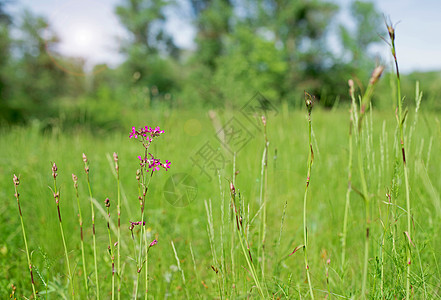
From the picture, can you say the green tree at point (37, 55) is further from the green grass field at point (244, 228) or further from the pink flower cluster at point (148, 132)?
the pink flower cluster at point (148, 132)

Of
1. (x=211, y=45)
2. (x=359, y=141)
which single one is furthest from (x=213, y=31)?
(x=359, y=141)

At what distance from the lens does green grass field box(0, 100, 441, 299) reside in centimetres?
84

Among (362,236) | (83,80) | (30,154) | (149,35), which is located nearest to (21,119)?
(30,154)

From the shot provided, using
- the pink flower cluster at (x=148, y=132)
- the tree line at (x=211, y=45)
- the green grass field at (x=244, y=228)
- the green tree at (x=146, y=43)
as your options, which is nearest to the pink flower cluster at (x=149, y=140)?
the pink flower cluster at (x=148, y=132)

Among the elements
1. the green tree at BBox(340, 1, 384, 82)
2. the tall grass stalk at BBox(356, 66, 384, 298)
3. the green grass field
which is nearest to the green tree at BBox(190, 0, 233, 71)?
the green tree at BBox(340, 1, 384, 82)

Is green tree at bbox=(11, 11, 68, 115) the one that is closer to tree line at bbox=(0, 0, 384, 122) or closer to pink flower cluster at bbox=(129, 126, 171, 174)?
tree line at bbox=(0, 0, 384, 122)

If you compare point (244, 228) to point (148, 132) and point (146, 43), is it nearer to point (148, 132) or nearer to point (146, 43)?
point (148, 132)

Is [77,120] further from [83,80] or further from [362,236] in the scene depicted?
[83,80]

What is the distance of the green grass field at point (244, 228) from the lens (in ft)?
2.75

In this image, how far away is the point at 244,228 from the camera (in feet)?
2.36

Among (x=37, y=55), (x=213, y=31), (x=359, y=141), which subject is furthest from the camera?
(x=213, y=31)

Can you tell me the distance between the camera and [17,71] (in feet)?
56.5

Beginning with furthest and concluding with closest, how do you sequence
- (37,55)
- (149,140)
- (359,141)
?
(37,55)
(149,140)
(359,141)

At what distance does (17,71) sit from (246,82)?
44.5 ft
